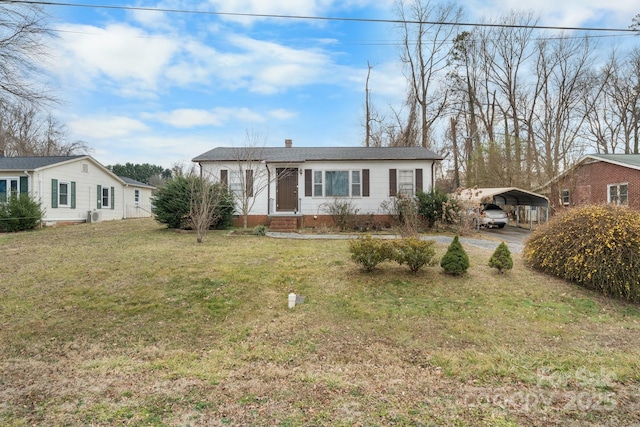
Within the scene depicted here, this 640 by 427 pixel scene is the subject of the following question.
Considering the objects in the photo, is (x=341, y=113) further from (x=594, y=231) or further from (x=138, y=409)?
(x=138, y=409)

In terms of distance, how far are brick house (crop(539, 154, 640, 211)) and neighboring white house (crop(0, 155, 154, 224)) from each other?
24.1 meters

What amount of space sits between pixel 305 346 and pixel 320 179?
458 inches

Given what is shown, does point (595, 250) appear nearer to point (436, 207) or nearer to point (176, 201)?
point (436, 207)

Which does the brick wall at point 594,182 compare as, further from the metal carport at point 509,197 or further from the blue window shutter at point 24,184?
the blue window shutter at point 24,184

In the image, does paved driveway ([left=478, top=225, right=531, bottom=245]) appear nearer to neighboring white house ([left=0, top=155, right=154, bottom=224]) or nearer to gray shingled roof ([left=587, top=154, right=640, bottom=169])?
gray shingled roof ([left=587, top=154, right=640, bottom=169])

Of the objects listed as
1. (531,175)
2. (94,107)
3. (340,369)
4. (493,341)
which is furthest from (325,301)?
(531,175)

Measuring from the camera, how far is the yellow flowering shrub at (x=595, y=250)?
19.3ft

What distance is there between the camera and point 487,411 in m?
2.77

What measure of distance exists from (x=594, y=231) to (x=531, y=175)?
60.4 feet

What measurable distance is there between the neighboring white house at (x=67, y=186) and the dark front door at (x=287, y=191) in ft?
34.8

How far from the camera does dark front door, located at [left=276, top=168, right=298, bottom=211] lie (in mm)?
15406

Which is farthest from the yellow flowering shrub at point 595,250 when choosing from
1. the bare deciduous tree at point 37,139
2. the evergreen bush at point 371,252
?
the bare deciduous tree at point 37,139

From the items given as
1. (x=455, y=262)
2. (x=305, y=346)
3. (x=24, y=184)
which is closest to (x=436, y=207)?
(x=455, y=262)

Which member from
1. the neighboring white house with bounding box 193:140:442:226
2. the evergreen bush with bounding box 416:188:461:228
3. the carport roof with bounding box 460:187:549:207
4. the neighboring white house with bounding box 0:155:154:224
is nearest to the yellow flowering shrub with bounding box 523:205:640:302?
the evergreen bush with bounding box 416:188:461:228
